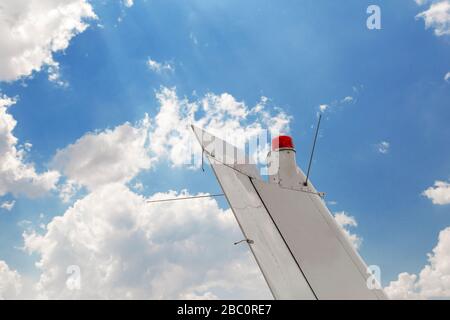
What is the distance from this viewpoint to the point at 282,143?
45.9 ft

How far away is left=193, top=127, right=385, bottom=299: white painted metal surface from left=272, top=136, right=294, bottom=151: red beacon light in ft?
7.04

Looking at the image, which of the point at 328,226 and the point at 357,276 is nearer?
the point at 357,276

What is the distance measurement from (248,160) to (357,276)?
5.17 meters

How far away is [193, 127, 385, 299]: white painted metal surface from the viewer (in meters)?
8.11

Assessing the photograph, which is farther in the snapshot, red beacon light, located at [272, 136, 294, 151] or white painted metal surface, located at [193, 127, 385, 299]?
red beacon light, located at [272, 136, 294, 151]

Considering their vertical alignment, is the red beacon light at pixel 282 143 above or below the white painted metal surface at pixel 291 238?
above

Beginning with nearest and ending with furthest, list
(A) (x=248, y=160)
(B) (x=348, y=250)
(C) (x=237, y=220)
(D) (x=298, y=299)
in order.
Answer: (D) (x=298, y=299), (C) (x=237, y=220), (B) (x=348, y=250), (A) (x=248, y=160)

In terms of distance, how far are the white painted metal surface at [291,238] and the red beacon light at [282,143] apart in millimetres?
2147

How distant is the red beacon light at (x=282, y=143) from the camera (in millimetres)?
13984

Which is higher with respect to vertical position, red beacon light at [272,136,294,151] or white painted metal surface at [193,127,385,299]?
red beacon light at [272,136,294,151]
